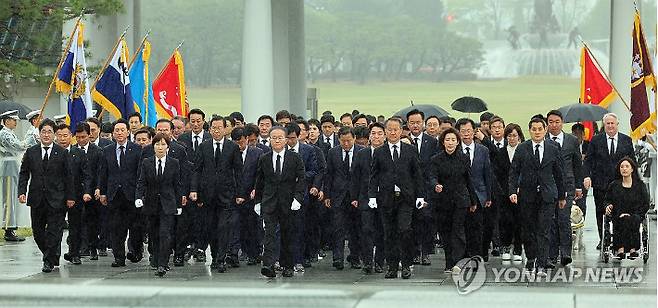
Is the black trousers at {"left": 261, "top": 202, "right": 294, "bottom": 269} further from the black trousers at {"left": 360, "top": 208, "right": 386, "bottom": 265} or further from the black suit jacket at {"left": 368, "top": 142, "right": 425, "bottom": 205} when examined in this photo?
the black suit jacket at {"left": 368, "top": 142, "right": 425, "bottom": 205}

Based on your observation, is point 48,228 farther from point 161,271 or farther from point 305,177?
point 305,177

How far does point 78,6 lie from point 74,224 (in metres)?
9.77

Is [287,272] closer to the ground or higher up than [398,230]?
closer to the ground

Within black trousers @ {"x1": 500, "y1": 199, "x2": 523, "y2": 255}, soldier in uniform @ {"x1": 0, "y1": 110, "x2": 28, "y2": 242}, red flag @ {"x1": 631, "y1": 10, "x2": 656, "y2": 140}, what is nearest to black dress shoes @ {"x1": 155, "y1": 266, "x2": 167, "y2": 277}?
black trousers @ {"x1": 500, "y1": 199, "x2": 523, "y2": 255}

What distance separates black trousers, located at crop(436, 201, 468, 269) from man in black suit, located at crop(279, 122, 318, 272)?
1.83 m

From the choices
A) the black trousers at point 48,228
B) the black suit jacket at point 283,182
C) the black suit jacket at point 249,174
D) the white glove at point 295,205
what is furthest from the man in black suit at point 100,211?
the white glove at point 295,205

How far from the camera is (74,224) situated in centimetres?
1814

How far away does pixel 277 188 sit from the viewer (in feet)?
53.4

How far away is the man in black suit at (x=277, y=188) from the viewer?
16.2 meters

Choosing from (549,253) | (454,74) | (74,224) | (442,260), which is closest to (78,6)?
(74,224)

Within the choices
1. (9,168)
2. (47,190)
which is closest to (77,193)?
(47,190)

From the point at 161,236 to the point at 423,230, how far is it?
11.4 feet

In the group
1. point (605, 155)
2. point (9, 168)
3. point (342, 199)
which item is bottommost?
point (342, 199)

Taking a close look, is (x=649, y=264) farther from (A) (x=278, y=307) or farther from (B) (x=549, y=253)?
(A) (x=278, y=307)
